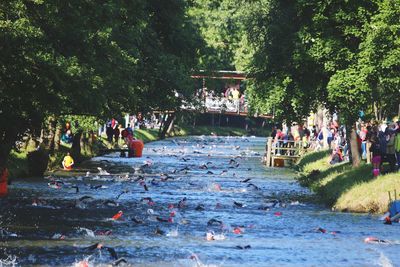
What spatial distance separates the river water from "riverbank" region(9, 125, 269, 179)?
Answer: 187 cm

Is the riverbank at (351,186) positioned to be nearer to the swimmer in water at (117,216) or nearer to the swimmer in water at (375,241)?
the swimmer in water at (375,241)

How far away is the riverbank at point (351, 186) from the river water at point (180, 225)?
77cm

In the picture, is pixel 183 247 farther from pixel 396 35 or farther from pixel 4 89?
pixel 396 35

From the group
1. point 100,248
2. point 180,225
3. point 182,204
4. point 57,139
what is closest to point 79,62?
point 182,204

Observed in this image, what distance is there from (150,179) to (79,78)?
43.6 feet

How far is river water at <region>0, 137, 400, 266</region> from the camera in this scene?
90.4 feet

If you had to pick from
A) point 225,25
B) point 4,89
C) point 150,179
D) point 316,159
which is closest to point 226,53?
point 225,25

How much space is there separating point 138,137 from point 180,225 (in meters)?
74.9

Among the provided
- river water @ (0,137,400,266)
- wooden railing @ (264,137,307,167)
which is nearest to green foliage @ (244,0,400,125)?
river water @ (0,137,400,266)

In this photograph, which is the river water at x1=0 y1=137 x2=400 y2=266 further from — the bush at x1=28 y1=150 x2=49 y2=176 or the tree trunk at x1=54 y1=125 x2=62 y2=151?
the tree trunk at x1=54 y1=125 x2=62 y2=151

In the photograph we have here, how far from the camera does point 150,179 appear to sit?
54.1 metres

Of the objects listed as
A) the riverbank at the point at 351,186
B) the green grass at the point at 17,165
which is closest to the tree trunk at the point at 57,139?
the green grass at the point at 17,165

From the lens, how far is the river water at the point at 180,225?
27562 millimetres

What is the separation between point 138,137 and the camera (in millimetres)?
109188
